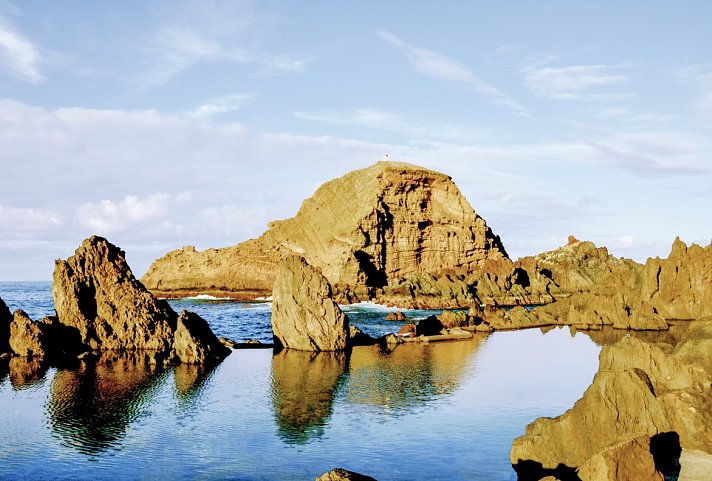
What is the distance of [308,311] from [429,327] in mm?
17223

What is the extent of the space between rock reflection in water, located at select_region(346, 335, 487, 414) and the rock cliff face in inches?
2804

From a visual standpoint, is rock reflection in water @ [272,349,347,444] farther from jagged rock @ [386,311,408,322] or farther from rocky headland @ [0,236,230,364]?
jagged rock @ [386,311,408,322]

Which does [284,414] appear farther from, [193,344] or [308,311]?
[308,311]

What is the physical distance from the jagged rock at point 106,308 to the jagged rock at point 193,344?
Result: 314 centimetres

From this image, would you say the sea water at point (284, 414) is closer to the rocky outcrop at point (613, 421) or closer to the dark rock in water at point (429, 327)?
the rocky outcrop at point (613, 421)

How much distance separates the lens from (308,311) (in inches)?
2020

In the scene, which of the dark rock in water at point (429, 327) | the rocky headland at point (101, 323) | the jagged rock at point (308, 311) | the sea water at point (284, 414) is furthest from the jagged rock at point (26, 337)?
the dark rock in water at point (429, 327)

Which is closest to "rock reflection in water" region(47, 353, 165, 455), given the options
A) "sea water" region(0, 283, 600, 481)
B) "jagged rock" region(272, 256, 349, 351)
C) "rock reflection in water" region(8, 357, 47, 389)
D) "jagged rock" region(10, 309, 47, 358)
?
"sea water" region(0, 283, 600, 481)

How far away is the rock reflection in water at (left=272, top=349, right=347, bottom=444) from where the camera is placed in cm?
2771

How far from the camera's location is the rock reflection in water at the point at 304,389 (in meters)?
27.7

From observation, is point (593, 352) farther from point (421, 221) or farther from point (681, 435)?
point (421, 221)

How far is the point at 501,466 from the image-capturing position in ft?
72.8

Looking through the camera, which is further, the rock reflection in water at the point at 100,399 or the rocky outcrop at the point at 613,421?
the rock reflection in water at the point at 100,399

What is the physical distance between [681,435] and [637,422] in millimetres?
1815
